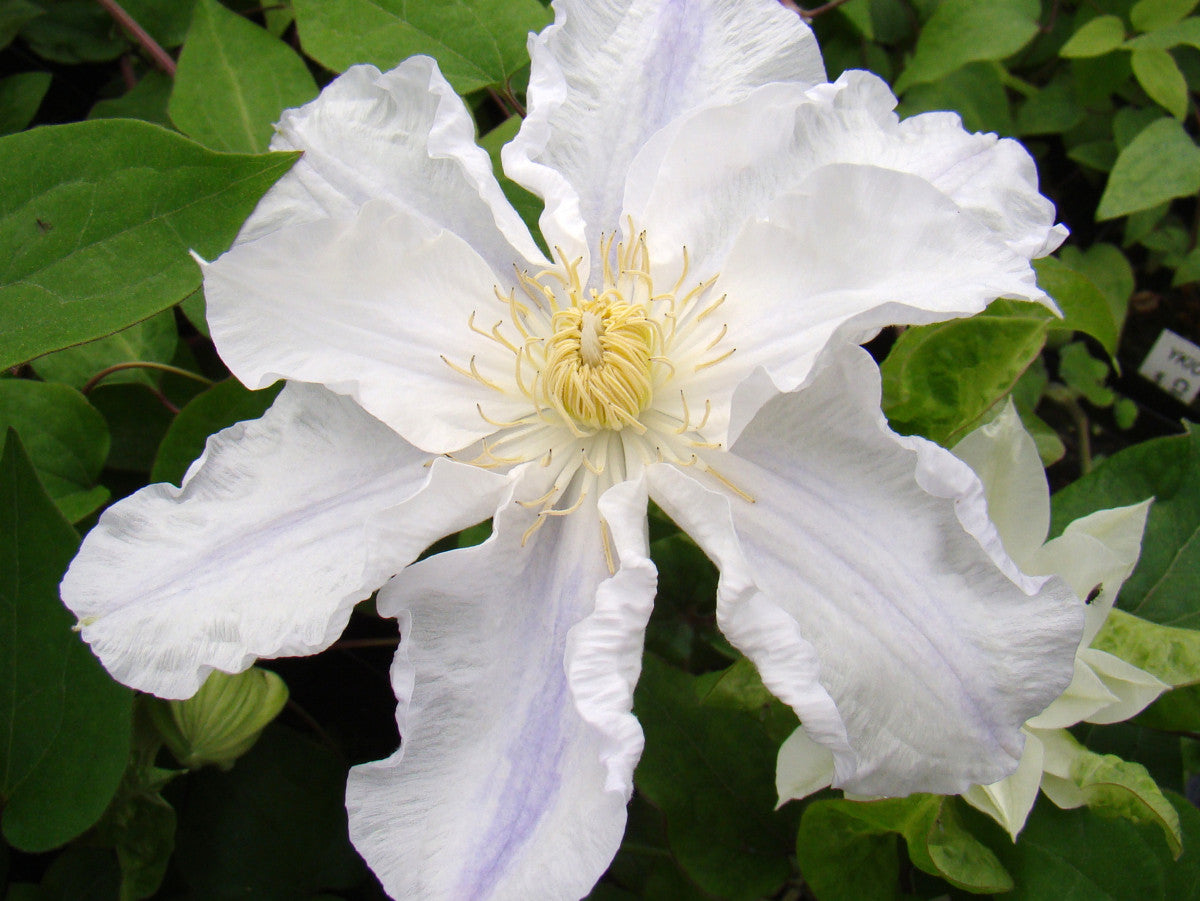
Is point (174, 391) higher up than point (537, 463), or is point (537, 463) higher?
point (537, 463)

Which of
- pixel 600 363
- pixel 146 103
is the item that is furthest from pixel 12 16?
pixel 600 363

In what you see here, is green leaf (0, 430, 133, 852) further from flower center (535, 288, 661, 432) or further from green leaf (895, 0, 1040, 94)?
green leaf (895, 0, 1040, 94)

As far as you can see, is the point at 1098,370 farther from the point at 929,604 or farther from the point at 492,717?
the point at 492,717

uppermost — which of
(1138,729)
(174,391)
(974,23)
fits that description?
(974,23)

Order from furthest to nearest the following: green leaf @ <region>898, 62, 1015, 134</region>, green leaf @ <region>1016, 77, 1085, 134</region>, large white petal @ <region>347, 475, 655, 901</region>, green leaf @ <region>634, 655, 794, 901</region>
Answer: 1. green leaf @ <region>1016, 77, 1085, 134</region>
2. green leaf @ <region>898, 62, 1015, 134</region>
3. green leaf @ <region>634, 655, 794, 901</region>
4. large white petal @ <region>347, 475, 655, 901</region>

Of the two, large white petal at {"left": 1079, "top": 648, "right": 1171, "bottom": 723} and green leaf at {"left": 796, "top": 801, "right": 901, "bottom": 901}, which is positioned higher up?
large white petal at {"left": 1079, "top": 648, "right": 1171, "bottom": 723}

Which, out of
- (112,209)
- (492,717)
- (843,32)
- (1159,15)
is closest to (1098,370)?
(1159,15)

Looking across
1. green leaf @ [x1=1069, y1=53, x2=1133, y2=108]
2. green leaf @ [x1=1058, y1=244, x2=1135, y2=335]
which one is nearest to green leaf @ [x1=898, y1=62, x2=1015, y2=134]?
green leaf @ [x1=1069, y1=53, x2=1133, y2=108]
